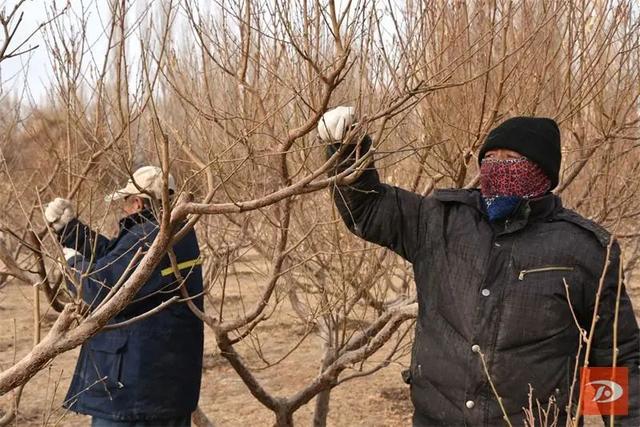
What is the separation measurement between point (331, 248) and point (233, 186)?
807 millimetres

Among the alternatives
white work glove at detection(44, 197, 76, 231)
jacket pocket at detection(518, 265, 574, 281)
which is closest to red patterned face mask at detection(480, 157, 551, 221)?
jacket pocket at detection(518, 265, 574, 281)

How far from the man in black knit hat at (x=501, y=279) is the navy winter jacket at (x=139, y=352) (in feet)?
2.98

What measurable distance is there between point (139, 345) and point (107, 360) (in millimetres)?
152

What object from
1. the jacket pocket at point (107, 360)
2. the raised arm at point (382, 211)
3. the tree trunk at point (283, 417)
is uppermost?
the raised arm at point (382, 211)

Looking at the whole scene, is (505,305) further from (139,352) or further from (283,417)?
(283,417)

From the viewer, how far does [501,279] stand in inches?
79.7

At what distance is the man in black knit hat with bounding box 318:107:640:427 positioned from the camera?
1.97m

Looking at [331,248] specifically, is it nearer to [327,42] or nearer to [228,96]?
[228,96]

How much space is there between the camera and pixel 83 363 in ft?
9.11

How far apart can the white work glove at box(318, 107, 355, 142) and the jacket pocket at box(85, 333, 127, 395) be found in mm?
1311

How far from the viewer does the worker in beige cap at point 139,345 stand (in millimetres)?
2625

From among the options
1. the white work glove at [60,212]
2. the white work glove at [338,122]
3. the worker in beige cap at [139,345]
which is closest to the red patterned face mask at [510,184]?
the white work glove at [338,122]

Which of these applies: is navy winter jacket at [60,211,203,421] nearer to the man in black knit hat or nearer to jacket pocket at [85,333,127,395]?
jacket pocket at [85,333,127,395]

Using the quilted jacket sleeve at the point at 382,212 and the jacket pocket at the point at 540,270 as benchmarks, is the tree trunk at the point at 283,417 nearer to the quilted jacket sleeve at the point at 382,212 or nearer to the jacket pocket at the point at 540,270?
the quilted jacket sleeve at the point at 382,212
